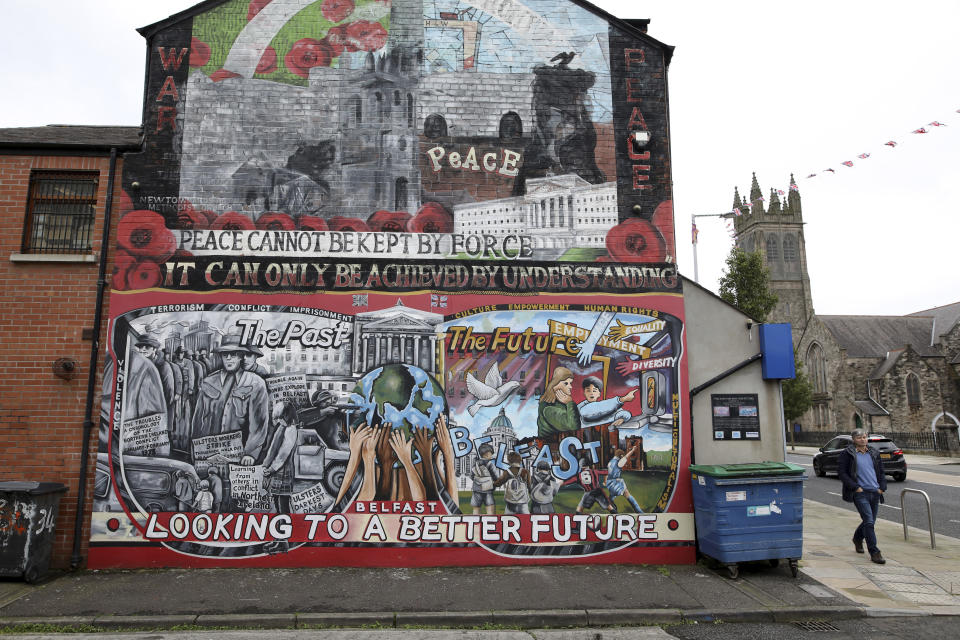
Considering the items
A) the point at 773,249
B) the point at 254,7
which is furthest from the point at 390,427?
the point at 773,249

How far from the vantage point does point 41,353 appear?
26.9ft

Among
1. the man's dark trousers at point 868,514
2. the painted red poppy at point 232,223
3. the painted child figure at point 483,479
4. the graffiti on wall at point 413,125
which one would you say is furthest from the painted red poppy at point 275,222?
the man's dark trousers at point 868,514

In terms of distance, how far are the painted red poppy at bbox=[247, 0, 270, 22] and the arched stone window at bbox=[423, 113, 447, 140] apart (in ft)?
10.3

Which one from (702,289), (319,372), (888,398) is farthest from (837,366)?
(319,372)

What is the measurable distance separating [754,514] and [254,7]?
401 inches

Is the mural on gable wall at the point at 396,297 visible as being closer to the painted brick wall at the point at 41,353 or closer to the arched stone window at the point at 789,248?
the painted brick wall at the point at 41,353

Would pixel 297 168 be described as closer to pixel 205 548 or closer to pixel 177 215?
pixel 177 215

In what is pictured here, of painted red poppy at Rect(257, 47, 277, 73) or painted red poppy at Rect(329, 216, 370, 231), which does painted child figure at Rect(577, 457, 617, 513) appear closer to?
painted red poppy at Rect(329, 216, 370, 231)

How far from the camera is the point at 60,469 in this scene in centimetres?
799

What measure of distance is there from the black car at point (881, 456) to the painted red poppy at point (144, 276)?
18970 millimetres

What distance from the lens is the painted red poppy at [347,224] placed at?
28.6ft

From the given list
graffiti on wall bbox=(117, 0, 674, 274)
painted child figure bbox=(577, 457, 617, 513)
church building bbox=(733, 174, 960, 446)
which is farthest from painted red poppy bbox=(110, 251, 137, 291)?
church building bbox=(733, 174, 960, 446)

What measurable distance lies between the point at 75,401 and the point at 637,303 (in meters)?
7.91

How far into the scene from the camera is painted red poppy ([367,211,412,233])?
8.73 metres
